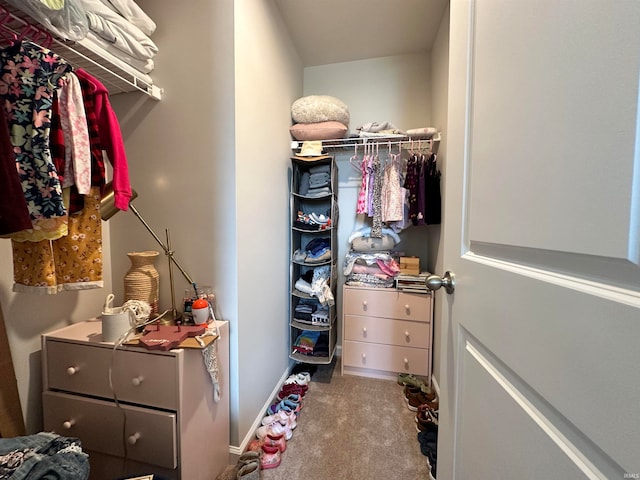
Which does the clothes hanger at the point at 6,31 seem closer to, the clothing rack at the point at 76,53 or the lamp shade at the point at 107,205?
the clothing rack at the point at 76,53

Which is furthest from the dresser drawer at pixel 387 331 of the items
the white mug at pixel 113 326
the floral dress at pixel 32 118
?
the floral dress at pixel 32 118

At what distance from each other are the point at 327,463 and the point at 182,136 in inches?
74.2

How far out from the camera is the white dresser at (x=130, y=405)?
0.98 m

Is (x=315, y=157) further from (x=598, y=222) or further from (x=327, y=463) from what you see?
(x=327, y=463)

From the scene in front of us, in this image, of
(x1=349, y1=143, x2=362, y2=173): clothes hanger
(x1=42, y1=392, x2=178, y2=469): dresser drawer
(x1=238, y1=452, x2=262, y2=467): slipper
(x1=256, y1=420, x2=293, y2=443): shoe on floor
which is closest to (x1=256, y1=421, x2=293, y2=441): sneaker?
(x1=256, y1=420, x2=293, y2=443): shoe on floor

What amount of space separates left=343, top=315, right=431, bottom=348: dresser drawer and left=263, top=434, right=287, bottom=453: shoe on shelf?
2.80 ft

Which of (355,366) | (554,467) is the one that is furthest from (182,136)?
(355,366)

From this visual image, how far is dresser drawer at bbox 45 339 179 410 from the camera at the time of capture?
0.98 m

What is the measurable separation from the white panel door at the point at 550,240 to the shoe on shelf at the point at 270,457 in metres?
1.00

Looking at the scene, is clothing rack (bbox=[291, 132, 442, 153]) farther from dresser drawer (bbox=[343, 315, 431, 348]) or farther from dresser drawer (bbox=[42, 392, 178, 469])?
dresser drawer (bbox=[42, 392, 178, 469])

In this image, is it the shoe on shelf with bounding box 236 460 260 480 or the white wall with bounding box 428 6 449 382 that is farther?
the white wall with bounding box 428 6 449 382

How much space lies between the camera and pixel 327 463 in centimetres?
132

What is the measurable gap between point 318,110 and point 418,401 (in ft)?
7.39

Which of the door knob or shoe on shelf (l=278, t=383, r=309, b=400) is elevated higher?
the door knob
